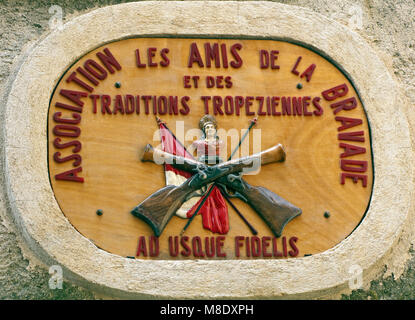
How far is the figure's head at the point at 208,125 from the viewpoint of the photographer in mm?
7508

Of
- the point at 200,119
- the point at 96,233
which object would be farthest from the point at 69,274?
the point at 200,119

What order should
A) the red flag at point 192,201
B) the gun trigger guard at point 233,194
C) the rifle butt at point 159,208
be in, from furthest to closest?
the gun trigger guard at point 233,194 → the red flag at point 192,201 → the rifle butt at point 159,208

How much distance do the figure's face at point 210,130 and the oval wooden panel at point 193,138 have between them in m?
0.14

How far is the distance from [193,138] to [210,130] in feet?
0.61

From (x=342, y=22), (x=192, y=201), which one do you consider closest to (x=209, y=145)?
(x=192, y=201)

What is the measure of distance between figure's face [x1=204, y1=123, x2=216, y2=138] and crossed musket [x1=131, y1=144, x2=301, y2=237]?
11.0 inches

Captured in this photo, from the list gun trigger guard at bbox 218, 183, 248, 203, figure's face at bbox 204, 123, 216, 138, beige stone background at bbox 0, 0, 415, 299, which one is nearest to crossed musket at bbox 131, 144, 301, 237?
gun trigger guard at bbox 218, 183, 248, 203

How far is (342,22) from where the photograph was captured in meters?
8.16

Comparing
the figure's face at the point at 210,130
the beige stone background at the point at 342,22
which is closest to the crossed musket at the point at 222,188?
the figure's face at the point at 210,130

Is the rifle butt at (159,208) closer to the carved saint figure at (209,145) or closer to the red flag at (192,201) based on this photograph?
the red flag at (192,201)

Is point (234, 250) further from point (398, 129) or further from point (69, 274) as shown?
point (398, 129)

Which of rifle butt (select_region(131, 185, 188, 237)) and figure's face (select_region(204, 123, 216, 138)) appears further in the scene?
figure's face (select_region(204, 123, 216, 138))

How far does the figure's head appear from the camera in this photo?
7.51m

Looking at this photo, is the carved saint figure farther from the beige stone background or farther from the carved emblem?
the beige stone background
